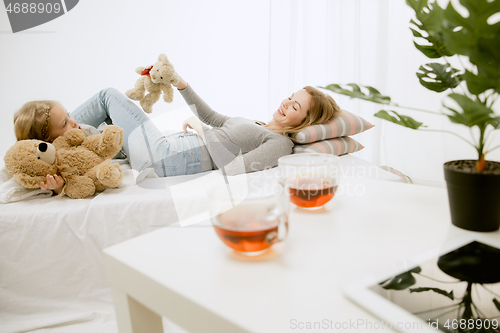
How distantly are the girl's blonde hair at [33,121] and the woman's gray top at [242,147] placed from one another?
629mm

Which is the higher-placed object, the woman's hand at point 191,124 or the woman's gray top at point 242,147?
the woman's hand at point 191,124

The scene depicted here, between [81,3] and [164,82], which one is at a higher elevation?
[81,3]

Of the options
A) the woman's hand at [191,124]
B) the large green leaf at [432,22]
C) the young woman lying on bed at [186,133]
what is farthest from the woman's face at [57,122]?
the large green leaf at [432,22]

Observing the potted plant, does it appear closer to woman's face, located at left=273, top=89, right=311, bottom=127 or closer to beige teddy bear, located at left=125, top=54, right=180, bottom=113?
woman's face, located at left=273, top=89, right=311, bottom=127

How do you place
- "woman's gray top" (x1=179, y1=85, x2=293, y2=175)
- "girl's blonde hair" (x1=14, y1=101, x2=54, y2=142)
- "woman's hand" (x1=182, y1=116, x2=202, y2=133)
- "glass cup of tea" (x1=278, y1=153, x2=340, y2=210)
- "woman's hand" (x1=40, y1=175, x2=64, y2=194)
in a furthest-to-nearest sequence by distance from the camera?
1. "woman's hand" (x1=182, y1=116, x2=202, y2=133)
2. "woman's gray top" (x1=179, y1=85, x2=293, y2=175)
3. "girl's blonde hair" (x1=14, y1=101, x2=54, y2=142)
4. "woman's hand" (x1=40, y1=175, x2=64, y2=194)
5. "glass cup of tea" (x1=278, y1=153, x2=340, y2=210)

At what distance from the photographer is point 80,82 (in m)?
2.63

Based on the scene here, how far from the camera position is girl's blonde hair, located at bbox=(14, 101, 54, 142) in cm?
137

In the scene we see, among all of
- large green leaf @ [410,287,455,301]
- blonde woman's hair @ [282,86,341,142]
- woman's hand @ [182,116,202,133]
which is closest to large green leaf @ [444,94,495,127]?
large green leaf @ [410,287,455,301]

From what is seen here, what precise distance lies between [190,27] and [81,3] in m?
0.79

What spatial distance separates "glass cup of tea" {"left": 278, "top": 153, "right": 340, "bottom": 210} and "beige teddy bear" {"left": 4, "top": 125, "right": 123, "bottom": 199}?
841 millimetres

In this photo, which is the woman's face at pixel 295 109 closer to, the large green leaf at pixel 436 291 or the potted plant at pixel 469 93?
the potted plant at pixel 469 93

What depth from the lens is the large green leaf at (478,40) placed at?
1.50 ft

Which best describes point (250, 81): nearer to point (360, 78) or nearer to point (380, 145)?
point (360, 78)

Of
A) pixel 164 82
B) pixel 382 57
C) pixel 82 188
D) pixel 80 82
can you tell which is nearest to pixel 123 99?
pixel 164 82
